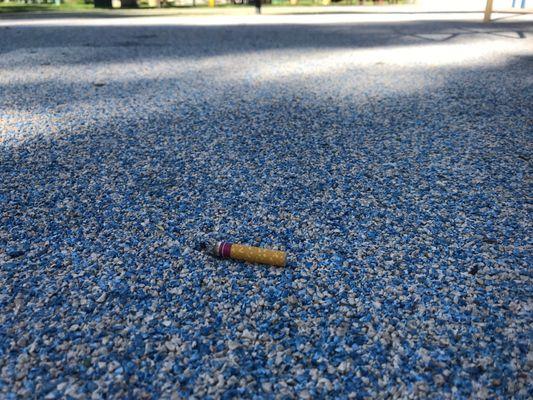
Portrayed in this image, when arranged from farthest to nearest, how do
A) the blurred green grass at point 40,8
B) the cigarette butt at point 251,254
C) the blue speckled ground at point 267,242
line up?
the blurred green grass at point 40,8
the cigarette butt at point 251,254
the blue speckled ground at point 267,242

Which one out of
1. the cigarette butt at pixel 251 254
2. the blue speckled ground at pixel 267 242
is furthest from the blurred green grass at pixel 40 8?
the cigarette butt at pixel 251 254

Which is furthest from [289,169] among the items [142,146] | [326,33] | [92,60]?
[326,33]

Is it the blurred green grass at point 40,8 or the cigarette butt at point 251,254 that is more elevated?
the blurred green grass at point 40,8

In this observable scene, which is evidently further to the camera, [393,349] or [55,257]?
[55,257]

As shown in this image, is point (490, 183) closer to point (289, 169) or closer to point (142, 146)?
point (289, 169)

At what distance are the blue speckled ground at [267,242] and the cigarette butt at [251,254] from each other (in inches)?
1.0

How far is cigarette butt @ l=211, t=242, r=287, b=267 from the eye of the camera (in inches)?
48.2

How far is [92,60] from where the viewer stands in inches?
173

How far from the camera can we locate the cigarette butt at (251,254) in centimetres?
122

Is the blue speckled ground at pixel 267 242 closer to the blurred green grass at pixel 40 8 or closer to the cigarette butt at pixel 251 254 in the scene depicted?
the cigarette butt at pixel 251 254

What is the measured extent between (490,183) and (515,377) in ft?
3.27

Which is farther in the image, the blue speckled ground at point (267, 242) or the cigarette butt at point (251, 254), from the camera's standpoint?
the cigarette butt at point (251, 254)

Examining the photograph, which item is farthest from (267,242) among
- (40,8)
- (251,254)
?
(40,8)

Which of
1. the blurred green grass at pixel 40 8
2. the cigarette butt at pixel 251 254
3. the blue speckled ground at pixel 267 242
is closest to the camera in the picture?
the blue speckled ground at pixel 267 242
